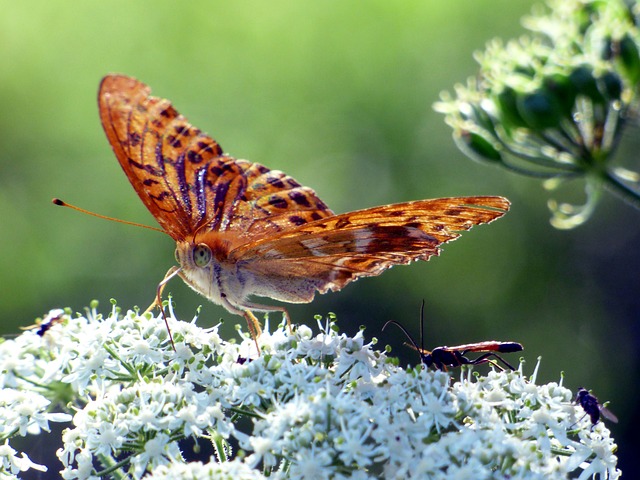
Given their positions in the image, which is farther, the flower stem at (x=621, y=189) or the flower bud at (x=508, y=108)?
the flower bud at (x=508, y=108)

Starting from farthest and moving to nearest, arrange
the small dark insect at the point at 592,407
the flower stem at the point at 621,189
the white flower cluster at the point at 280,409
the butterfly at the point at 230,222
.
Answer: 1. the butterfly at the point at 230,222
2. the flower stem at the point at 621,189
3. the small dark insect at the point at 592,407
4. the white flower cluster at the point at 280,409

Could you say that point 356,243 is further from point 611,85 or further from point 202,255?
point 611,85

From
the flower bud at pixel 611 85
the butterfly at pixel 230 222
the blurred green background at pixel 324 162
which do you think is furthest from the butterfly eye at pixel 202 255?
the blurred green background at pixel 324 162

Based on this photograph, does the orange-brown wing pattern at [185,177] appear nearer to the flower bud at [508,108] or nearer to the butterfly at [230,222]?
the butterfly at [230,222]

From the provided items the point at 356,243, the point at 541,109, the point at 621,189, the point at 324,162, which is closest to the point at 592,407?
the point at 621,189

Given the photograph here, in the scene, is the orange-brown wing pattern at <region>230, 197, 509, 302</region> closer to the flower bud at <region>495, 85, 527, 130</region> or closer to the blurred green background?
the flower bud at <region>495, 85, 527, 130</region>

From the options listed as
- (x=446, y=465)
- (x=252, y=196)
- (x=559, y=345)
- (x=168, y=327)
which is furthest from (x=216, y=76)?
(x=446, y=465)

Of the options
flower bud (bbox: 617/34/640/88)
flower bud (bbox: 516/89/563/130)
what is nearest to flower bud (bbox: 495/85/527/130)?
flower bud (bbox: 516/89/563/130)
